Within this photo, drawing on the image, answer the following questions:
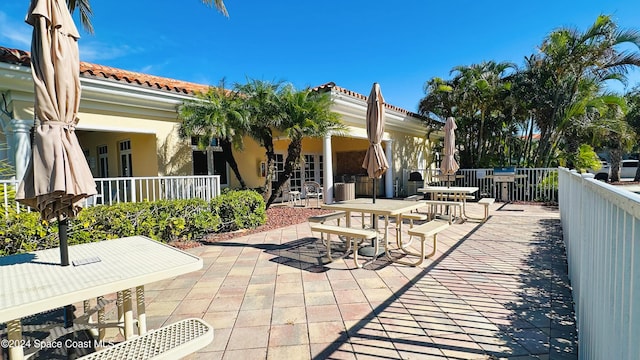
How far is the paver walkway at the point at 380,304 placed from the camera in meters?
2.53

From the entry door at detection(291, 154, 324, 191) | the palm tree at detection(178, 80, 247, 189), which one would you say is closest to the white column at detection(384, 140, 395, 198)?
the entry door at detection(291, 154, 324, 191)

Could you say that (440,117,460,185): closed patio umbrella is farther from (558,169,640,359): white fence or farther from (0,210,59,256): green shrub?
(0,210,59,256): green shrub

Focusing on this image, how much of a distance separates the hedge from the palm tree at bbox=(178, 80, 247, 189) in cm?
165

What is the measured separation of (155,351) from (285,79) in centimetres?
799

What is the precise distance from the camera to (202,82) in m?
12.6

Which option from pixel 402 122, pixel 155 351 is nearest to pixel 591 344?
pixel 155 351

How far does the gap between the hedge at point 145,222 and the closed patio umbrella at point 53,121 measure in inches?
113

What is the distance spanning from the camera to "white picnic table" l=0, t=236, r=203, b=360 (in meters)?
1.60

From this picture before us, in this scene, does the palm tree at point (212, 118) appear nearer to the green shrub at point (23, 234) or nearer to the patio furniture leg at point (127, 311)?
the green shrub at point (23, 234)

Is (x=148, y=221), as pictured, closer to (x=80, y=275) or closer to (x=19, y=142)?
(x=19, y=142)

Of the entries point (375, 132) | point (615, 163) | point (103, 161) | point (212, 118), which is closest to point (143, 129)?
point (212, 118)

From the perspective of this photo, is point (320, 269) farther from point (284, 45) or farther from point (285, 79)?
point (284, 45)

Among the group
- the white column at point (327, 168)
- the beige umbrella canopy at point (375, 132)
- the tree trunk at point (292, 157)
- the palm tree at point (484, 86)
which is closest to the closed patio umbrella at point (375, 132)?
the beige umbrella canopy at point (375, 132)

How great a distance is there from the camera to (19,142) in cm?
599
